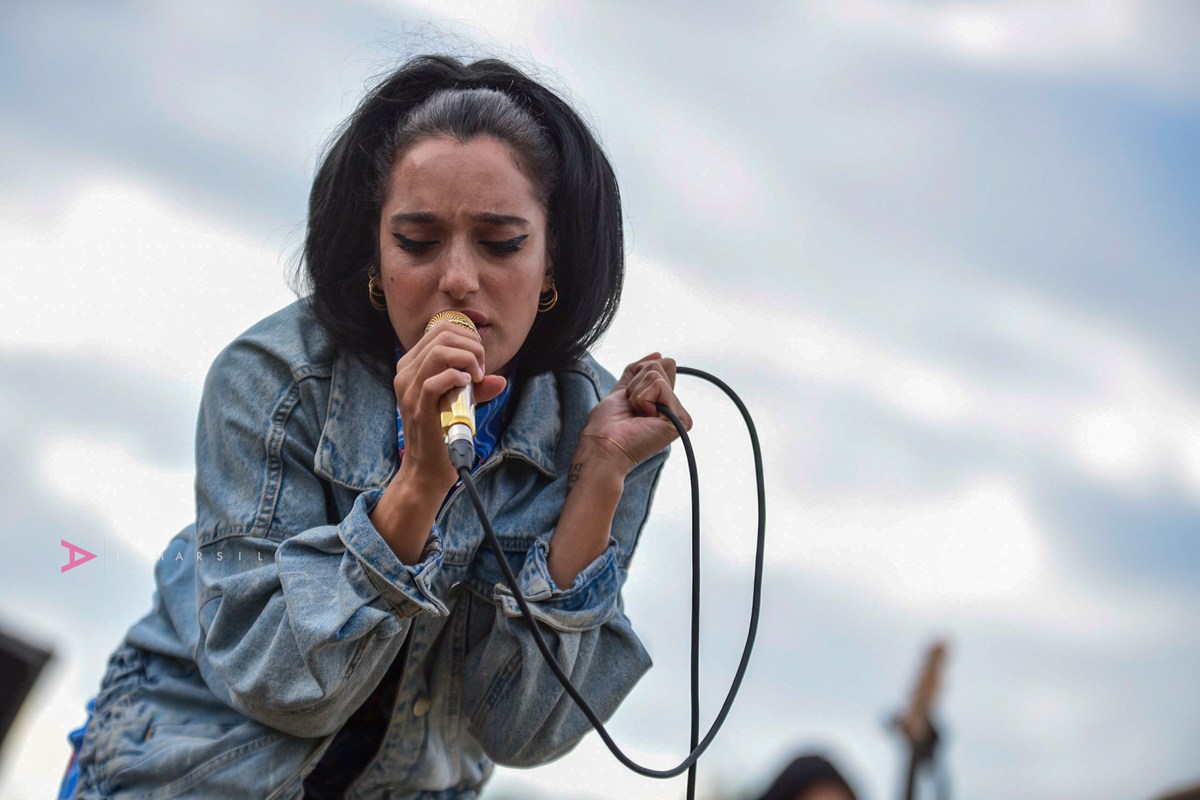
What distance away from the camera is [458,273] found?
6.50 feet

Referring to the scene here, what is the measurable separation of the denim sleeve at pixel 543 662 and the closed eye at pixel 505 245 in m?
0.51

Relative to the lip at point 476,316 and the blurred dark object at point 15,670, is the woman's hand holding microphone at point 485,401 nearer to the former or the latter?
the lip at point 476,316

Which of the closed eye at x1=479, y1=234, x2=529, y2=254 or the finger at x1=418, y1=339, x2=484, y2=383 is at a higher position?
the closed eye at x1=479, y1=234, x2=529, y2=254

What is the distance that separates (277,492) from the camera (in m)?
2.06

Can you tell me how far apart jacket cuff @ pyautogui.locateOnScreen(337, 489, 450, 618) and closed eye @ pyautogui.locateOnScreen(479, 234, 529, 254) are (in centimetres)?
47

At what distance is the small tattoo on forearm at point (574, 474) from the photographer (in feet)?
7.23

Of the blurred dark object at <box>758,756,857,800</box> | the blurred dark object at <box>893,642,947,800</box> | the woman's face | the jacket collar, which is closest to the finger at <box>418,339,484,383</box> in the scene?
the woman's face

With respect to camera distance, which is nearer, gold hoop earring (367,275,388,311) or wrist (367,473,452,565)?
wrist (367,473,452,565)

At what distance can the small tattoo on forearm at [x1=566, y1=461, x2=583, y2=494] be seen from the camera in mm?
2205

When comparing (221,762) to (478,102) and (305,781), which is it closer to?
(305,781)

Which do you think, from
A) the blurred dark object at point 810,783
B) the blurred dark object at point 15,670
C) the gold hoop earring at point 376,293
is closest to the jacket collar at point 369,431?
the gold hoop earring at point 376,293

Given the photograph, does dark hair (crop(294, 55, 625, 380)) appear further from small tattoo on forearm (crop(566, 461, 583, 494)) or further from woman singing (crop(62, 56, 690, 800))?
small tattoo on forearm (crop(566, 461, 583, 494))

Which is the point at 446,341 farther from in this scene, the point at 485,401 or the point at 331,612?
the point at 331,612

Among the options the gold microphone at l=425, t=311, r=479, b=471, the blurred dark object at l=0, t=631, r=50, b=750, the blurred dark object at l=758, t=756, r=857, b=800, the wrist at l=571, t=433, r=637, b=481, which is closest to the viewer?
the blurred dark object at l=0, t=631, r=50, b=750
